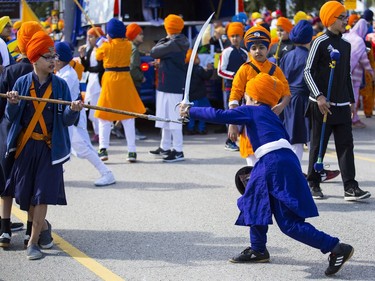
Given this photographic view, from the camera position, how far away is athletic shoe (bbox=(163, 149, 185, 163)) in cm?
1100

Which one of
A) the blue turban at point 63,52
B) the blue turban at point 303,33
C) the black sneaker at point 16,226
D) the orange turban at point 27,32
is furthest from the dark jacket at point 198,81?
the orange turban at point 27,32

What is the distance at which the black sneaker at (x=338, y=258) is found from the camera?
5764 millimetres

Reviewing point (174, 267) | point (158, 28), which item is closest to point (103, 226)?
point (174, 267)

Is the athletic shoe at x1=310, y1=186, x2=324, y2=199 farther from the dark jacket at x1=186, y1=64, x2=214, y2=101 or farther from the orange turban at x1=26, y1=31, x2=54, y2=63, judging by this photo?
the dark jacket at x1=186, y1=64, x2=214, y2=101

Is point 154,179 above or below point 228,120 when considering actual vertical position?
below

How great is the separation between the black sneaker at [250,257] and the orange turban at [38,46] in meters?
2.17

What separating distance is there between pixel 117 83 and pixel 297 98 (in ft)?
9.29

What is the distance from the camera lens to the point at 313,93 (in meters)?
8.12

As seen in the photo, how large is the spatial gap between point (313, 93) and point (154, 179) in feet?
8.13

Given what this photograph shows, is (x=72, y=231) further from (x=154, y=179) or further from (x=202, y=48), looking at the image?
(x=202, y=48)

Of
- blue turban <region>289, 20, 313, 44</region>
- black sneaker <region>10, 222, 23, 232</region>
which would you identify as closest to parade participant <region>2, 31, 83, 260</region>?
black sneaker <region>10, 222, 23, 232</region>

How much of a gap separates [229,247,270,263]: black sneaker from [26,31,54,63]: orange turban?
2.17m

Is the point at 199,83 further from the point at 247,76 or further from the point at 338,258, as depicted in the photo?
the point at 338,258

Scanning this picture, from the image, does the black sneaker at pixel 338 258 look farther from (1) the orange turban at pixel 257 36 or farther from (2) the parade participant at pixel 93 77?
(2) the parade participant at pixel 93 77
